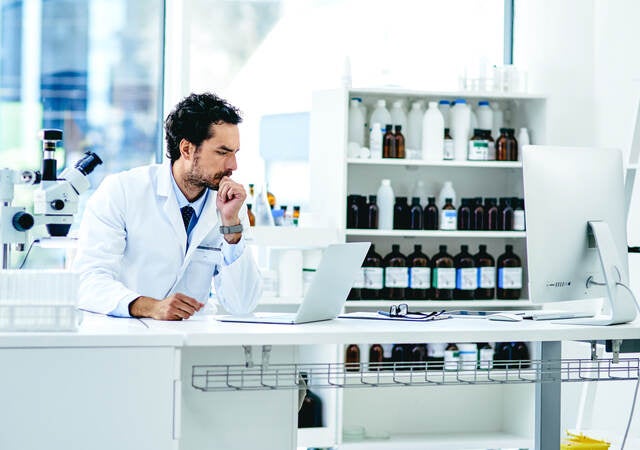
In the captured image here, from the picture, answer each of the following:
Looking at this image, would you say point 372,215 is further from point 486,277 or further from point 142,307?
point 142,307

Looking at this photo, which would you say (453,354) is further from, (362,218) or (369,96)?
(369,96)

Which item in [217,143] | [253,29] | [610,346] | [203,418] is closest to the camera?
[203,418]

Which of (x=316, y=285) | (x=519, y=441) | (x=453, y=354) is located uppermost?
(x=316, y=285)

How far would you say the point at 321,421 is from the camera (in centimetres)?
405

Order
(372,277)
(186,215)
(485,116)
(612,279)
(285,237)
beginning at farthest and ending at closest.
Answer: (485,116), (372,277), (285,237), (186,215), (612,279)

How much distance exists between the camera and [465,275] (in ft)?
13.5

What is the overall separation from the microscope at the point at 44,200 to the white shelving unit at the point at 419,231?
145 centimetres

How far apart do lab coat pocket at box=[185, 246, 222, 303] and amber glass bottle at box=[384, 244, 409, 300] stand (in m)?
1.38

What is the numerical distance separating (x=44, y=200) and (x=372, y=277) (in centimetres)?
170

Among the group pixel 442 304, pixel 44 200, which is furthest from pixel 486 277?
pixel 44 200

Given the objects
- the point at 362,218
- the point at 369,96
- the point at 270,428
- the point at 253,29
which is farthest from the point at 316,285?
the point at 253,29

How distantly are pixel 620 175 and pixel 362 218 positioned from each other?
175 cm

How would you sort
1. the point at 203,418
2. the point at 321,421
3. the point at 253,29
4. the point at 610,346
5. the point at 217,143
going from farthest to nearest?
the point at 253,29, the point at 321,421, the point at 217,143, the point at 610,346, the point at 203,418

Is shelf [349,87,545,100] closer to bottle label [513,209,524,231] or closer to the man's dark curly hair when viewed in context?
bottle label [513,209,524,231]
